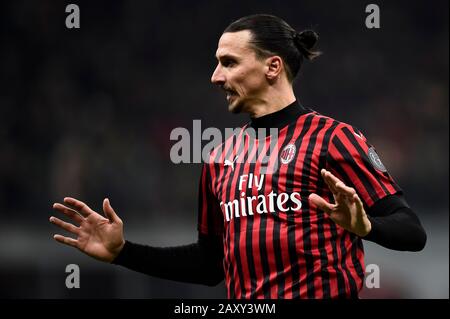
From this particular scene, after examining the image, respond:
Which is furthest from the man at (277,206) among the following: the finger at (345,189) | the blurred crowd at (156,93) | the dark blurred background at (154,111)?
the blurred crowd at (156,93)

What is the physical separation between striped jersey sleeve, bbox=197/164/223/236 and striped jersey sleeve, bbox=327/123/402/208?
26.0 inches

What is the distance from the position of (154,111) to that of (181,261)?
5311 millimetres

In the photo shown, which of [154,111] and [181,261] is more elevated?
[154,111]

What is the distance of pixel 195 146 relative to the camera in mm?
7637

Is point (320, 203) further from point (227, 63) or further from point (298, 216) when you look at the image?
point (227, 63)

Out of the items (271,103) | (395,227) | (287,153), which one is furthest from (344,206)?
(271,103)

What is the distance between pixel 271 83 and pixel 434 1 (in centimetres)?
723

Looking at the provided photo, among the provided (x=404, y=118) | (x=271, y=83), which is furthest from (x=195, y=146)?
(x=271, y=83)

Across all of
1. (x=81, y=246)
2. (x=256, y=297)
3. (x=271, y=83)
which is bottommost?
(x=256, y=297)

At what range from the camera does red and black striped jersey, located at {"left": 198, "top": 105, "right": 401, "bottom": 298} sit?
2941 millimetres

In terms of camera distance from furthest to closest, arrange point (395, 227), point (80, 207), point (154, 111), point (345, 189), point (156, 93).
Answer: point (156, 93) < point (154, 111) < point (80, 207) < point (395, 227) < point (345, 189)

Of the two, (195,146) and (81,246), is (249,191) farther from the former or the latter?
(195,146)

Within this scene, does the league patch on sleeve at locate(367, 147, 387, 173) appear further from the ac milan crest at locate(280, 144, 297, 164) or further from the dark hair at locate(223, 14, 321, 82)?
the dark hair at locate(223, 14, 321, 82)

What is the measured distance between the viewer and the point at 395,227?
2740 mm
